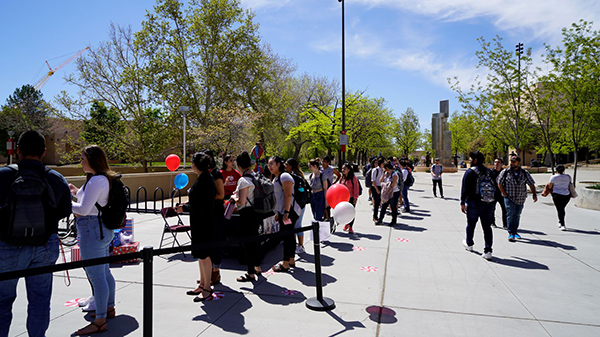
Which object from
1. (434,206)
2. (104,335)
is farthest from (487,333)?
(434,206)

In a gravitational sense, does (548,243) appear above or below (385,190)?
below

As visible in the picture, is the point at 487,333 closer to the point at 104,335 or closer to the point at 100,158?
the point at 104,335

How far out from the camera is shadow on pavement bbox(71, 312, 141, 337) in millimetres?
3595

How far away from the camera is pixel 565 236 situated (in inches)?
321

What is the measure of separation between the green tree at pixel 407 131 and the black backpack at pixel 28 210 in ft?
201

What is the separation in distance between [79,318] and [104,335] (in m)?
0.63

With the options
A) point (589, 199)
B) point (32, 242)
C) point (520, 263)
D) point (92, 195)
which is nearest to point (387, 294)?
point (520, 263)

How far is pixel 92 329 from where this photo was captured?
3.55 m

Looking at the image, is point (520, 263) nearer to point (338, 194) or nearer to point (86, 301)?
point (338, 194)

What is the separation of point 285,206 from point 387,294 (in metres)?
1.89

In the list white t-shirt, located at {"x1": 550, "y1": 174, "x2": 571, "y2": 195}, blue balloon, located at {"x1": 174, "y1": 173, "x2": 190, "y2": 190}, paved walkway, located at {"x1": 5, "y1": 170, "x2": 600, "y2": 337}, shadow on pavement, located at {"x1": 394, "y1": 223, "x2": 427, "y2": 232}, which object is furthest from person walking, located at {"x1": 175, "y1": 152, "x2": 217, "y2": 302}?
white t-shirt, located at {"x1": 550, "y1": 174, "x2": 571, "y2": 195}

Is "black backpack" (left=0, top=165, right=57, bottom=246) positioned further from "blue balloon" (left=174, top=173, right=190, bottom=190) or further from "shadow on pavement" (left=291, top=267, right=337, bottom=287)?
"blue balloon" (left=174, top=173, right=190, bottom=190)

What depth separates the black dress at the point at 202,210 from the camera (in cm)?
435

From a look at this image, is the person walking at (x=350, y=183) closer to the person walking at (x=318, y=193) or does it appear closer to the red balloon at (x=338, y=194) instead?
the person walking at (x=318, y=193)
